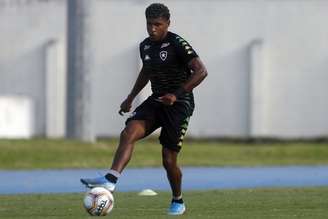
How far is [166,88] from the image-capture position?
12.8m

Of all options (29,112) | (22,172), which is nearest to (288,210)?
(22,172)

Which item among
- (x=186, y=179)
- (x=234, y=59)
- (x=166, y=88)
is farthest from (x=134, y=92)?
(x=234, y=59)

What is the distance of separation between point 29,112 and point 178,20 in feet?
22.7

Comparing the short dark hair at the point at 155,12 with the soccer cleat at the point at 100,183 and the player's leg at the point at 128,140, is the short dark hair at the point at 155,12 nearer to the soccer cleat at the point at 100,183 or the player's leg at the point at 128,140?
the player's leg at the point at 128,140

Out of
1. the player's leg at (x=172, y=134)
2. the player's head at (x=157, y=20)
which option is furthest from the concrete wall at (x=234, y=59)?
the player's head at (x=157, y=20)

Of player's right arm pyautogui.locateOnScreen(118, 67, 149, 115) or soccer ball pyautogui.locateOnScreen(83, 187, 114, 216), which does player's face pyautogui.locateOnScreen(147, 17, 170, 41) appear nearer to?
player's right arm pyautogui.locateOnScreen(118, 67, 149, 115)

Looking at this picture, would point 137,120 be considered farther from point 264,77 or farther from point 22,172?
point 264,77

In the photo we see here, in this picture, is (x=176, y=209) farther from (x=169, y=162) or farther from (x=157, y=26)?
(x=157, y=26)

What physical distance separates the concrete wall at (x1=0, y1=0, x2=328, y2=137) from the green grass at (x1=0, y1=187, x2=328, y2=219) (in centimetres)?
2538

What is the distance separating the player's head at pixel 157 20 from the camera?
12.5 metres

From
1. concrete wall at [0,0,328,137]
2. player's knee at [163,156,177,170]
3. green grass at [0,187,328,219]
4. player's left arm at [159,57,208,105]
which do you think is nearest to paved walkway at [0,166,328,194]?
green grass at [0,187,328,219]

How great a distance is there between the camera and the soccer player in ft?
41.1

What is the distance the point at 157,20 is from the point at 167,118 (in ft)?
3.83

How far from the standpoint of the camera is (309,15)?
4344 centimetres
